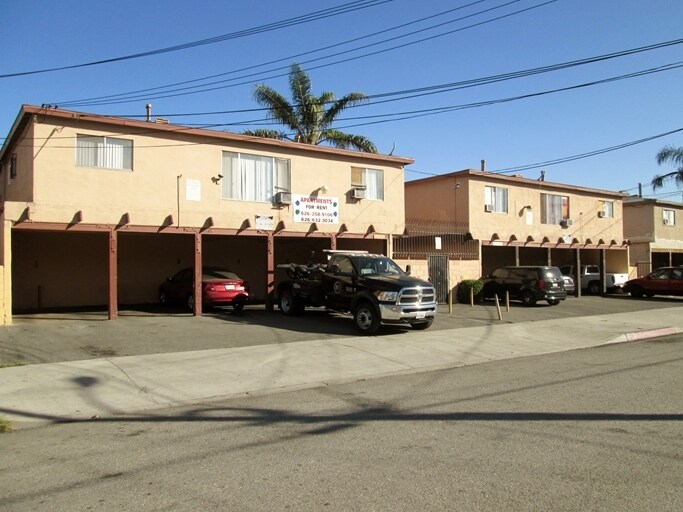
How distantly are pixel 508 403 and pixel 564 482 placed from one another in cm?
281

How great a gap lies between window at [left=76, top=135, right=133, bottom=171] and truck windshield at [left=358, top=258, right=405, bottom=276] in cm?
727

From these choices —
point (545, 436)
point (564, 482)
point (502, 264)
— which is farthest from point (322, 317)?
point (502, 264)

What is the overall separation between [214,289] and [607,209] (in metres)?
23.8

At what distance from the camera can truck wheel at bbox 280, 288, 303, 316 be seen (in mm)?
16719

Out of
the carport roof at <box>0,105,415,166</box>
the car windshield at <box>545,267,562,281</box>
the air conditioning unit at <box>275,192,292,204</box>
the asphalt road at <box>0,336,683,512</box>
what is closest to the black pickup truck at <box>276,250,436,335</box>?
the air conditioning unit at <box>275,192,292,204</box>

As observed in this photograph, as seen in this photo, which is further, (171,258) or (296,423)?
(171,258)

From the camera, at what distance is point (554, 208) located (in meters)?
28.3

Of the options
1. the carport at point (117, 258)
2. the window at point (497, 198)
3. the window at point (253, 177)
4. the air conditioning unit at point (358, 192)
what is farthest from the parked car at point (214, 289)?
the window at point (497, 198)

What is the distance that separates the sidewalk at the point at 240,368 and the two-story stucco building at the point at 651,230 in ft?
71.3

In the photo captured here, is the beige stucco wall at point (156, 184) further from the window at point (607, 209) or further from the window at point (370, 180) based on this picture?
the window at point (607, 209)

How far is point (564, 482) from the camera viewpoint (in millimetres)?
4465

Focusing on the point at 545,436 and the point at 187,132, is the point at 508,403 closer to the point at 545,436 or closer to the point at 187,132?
the point at 545,436

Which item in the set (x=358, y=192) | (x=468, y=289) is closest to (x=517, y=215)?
(x=468, y=289)

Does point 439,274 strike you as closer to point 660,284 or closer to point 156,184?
point 156,184
